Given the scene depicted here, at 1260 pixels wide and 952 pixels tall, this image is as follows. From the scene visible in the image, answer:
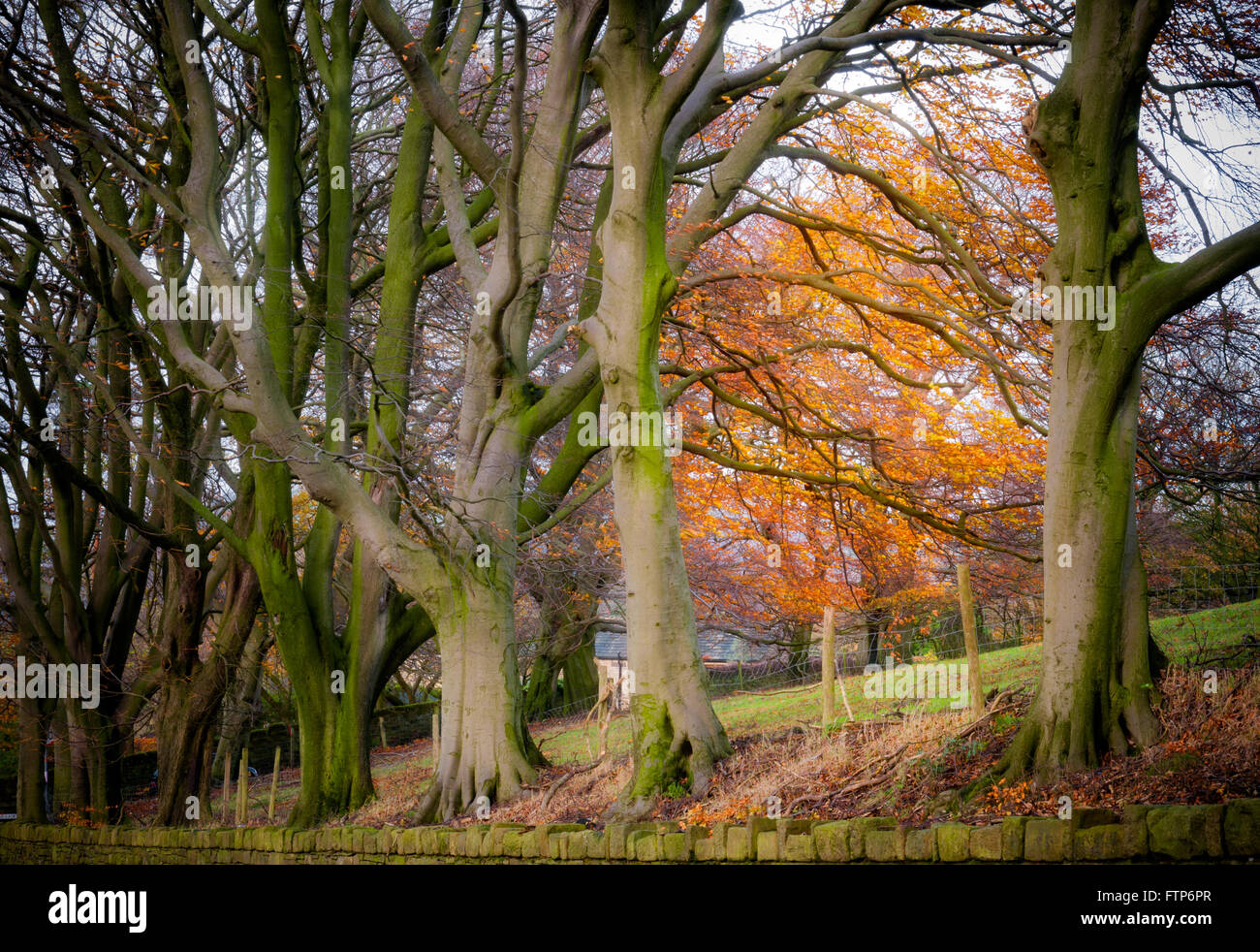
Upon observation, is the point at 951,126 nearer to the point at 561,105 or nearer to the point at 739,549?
the point at 561,105

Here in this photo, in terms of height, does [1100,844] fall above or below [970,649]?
below

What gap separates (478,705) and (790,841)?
17.1 ft

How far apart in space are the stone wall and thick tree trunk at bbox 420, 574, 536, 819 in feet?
3.39

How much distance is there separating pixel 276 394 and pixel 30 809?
8739 millimetres

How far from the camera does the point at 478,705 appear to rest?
10508 millimetres

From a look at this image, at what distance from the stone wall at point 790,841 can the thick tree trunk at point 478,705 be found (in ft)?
3.39

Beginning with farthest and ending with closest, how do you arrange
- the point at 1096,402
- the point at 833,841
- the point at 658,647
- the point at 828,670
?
1. the point at 828,670
2. the point at 658,647
3. the point at 1096,402
4. the point at 833,841

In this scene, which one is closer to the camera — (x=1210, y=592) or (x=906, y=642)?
(x=1210, y=592)

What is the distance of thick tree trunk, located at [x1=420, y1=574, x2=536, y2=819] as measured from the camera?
10.3 m

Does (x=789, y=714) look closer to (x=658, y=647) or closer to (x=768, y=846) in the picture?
(x=658, y=647)

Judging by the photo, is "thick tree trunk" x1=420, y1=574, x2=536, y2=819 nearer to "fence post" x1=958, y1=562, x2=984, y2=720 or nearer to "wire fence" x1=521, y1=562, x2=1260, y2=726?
"fence post" x1=958, y1=562, x2=984, y2=720

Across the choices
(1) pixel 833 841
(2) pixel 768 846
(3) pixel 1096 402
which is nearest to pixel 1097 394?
(3) pixel 1096 402

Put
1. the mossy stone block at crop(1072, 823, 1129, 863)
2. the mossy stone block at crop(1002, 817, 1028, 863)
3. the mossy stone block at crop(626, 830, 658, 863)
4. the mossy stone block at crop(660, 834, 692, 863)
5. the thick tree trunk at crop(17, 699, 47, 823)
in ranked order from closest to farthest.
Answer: the mossy stone block at crop(1072, 823, 1129, 863)
the mossy stone block at crop(1002, 817, 1028, 863)
the mossy stone block at crop(660, 834, 692, 863)
the mossy stone block at crop(626, 830, 658, 863)
the thick tree trunk at crop(17, 699, 47, 823)

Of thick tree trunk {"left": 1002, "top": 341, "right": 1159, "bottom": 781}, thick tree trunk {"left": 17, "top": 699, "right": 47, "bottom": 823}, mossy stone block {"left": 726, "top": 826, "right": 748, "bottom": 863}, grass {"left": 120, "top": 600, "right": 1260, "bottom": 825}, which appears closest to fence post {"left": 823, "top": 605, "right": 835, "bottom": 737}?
grass {"left": 120, "top": 600, "right": 1260, "bottom": 825}
